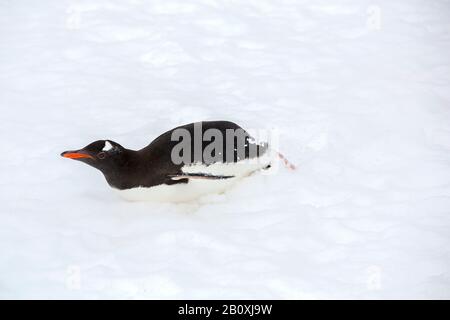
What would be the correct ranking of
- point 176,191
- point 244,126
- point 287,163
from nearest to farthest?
1. point 176,191
2. point 287,163
3. point 244,126

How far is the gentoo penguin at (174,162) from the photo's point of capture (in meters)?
2.62

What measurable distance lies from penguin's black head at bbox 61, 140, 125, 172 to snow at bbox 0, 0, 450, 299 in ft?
0.87

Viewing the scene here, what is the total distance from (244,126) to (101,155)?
3.85 ft

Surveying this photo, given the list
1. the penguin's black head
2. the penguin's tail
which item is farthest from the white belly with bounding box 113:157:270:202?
the penguin's tail

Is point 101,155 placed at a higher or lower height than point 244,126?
higher

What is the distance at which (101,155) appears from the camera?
259 cm

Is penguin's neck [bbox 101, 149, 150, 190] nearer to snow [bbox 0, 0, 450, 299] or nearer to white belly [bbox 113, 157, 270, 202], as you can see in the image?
white belly [bbox 113, 157, 270, 202]

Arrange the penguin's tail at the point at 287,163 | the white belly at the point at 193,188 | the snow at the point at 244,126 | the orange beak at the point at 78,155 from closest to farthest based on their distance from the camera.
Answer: the snow at the point at 244,126, the orange beak at the point at 78,155, the white belly at the point at 193,188, the penguin's tail at the point at 287,163

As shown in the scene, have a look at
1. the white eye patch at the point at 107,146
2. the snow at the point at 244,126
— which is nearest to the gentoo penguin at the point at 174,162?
the white eye patch at the point at 107,146

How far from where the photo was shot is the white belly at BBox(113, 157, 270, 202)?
2652 millimetres

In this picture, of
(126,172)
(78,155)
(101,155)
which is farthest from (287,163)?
(78,155)

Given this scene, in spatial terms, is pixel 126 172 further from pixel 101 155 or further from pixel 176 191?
pixel 176 191

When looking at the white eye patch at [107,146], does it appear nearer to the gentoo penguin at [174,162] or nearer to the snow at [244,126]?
the gentoo penguin at [174,162]
